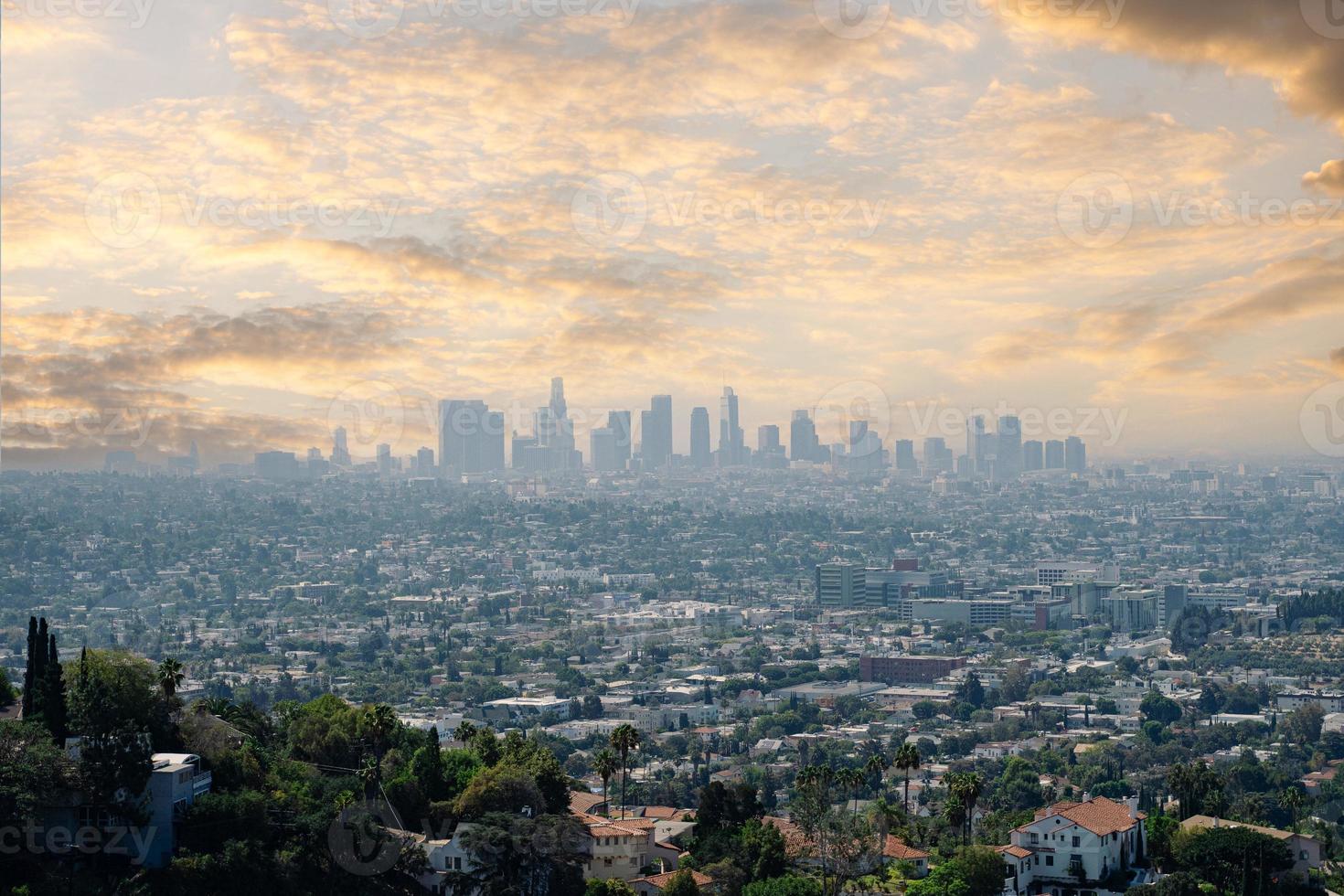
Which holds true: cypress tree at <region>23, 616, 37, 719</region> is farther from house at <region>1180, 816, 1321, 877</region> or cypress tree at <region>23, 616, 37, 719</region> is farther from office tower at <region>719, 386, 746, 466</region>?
office tower at <region>719, 386, 746, 466</region>

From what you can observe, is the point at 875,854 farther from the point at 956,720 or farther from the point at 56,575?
the point at 56,575

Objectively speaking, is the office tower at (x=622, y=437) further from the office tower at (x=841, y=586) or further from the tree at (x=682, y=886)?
the tree at (x=682, y=886)

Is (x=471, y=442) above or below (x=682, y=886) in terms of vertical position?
above

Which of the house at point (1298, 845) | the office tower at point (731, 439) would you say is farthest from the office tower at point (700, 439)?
the house at point (1298, 845)

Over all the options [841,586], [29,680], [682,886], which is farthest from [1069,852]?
[841,586]

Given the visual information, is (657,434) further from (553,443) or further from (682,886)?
(682,886)
